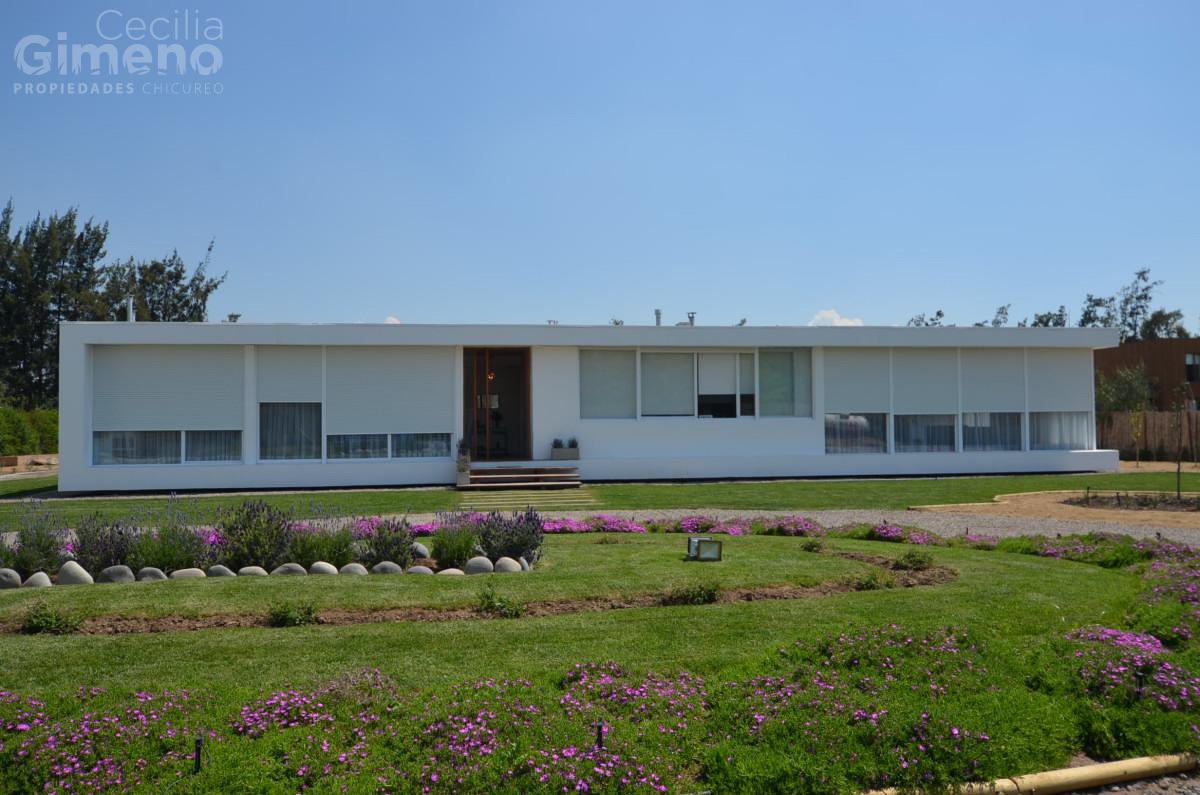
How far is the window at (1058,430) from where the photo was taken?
23719 mm

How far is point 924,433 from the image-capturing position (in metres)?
23.1

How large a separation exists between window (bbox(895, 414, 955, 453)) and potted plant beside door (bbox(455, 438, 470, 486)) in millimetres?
11390

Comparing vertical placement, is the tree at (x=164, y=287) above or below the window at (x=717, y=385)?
above

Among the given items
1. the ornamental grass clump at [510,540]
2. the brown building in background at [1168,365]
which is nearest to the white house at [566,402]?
the ornamental grass clump at [510,540]

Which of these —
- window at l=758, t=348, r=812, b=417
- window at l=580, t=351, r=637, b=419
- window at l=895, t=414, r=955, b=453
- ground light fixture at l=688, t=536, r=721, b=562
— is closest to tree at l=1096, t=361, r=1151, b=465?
window at l=895, t=414, r=955, b=453

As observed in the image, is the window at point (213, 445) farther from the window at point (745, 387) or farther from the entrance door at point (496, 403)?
the window at point (745, 387)

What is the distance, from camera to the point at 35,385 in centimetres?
4625

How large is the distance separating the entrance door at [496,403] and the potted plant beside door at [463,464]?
2.97 ft

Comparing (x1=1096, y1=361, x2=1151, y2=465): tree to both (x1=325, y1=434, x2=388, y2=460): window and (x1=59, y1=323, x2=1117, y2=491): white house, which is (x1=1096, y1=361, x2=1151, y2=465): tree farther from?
(x1=325, y1=434, x2=388, y2=460): window

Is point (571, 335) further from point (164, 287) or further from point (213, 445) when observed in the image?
point (164, 287)

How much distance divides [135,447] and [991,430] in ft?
70.7

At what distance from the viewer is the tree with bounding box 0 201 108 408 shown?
45188 mm

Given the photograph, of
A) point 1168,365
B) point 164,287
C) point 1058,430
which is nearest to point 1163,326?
point 1168,365

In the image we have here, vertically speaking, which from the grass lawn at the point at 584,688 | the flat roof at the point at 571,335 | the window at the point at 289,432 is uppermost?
the flat roof at the point at 571,335
